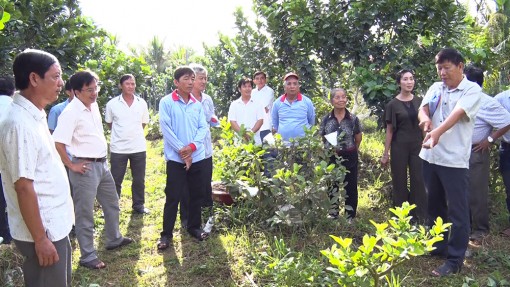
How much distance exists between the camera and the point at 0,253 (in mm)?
3330

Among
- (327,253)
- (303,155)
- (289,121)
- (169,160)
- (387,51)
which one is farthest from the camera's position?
(387,51)

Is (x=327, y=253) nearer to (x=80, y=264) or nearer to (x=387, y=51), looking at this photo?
(x=80, y=264)

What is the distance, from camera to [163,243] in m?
3.96

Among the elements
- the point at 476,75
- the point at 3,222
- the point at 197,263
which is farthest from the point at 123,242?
the point at 476,75

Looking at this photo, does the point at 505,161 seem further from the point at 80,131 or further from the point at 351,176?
the point at 80,131

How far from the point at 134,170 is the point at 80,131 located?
171 cm

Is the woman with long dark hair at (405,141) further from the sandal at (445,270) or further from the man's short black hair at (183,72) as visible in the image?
the man's short black hair at (183,72)

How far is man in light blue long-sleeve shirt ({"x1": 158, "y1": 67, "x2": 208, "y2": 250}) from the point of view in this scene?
12.8ft

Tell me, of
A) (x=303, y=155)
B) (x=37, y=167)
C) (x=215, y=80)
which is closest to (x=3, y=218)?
(x=37, y=167)

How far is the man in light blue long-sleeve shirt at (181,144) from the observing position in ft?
12.8

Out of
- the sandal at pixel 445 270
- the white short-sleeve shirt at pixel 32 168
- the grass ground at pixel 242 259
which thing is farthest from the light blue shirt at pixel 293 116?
the white short-sleeve shirt at pixel 32 168

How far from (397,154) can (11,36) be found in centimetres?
418

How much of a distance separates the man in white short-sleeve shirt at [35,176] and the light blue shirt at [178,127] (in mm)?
1712

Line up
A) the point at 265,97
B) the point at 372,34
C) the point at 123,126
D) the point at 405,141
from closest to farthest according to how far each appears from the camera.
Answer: the point at 405,141, the point at 123,126, the point at 372,34, the point at 265,97
